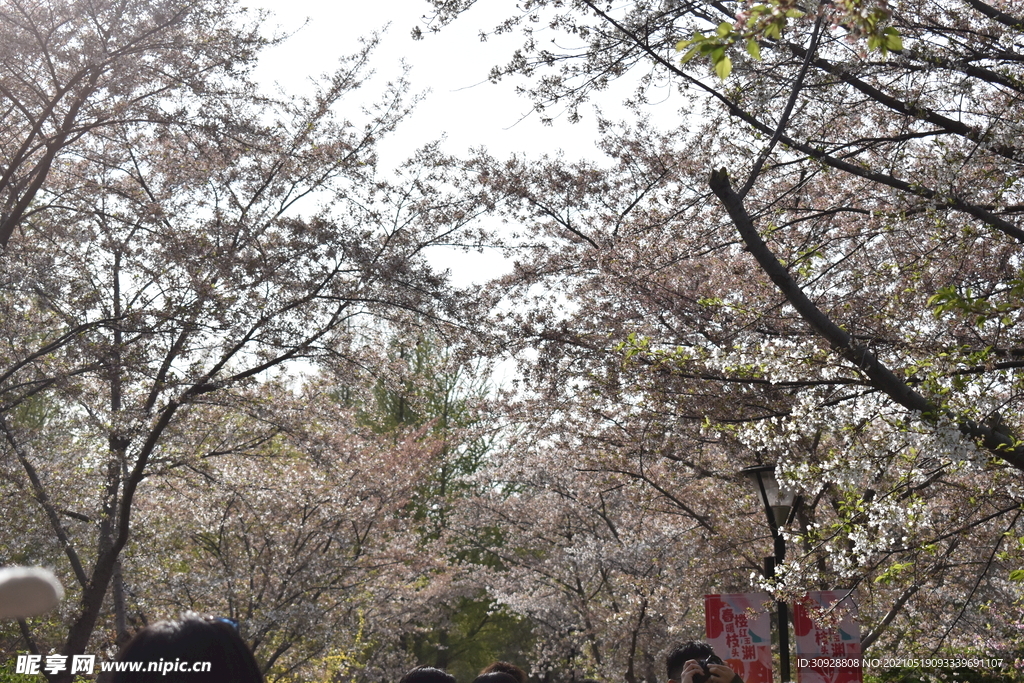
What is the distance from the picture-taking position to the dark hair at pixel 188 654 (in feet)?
5.15

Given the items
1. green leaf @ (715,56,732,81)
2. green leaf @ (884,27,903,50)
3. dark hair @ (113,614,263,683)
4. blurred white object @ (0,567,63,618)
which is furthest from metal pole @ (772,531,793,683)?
blurred white object @ (0,567,63,618)

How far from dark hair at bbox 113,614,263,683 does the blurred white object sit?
0.81ft

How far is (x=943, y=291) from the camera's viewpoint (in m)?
4.49

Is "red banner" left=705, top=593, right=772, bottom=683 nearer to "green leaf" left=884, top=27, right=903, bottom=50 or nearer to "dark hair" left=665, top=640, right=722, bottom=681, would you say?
"dark hair" left=665, top=640, right=722, bottom=681

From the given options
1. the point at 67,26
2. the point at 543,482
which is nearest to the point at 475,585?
the point at 543,482

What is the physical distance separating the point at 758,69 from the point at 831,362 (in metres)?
2.20

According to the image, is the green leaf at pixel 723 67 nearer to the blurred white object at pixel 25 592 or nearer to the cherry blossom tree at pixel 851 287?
the cherry blossom tree at pixel 851 287

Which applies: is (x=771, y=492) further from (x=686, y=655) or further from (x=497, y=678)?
(x=497, y=678)

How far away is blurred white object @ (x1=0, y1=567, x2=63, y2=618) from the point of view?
4.39ft

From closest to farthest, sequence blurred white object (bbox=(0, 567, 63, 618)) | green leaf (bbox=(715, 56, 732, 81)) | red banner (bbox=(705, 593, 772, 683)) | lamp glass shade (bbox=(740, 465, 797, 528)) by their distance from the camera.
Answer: blurred white object (bbox=(0, 567, 63, 618)) < green leaf (bbox=(715, 56, 732, 81)) < lamp glass shade (bbox=(740, 465, 797, 528)) < red banner (bbox=(705, 593, 772, 683))

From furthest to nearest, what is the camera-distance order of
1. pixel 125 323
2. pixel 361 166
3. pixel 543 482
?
pixel 543 482 → pixel 361 166 → pixel 125 323

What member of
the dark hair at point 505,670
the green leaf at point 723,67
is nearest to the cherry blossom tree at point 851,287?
the green leaf at point 723,67

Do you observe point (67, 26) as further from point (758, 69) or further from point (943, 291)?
point (943, 291)

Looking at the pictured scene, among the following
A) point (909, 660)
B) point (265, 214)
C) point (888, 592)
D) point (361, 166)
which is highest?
point (361, 166)
